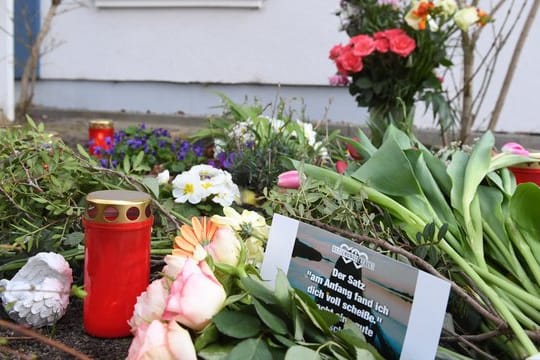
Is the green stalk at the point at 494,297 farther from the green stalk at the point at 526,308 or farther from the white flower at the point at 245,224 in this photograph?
the white flower at the point at 245,224

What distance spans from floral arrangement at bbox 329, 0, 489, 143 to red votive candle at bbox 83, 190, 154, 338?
79.4 inches

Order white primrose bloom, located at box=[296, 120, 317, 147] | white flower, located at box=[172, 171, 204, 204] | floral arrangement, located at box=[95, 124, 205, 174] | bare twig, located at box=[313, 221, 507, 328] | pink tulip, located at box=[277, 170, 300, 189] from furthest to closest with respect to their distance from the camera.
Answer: floral arrangement, located at box=[95, 124, 205, 174] → white primrose bloom, located at box=[296, 120, 317, 147] → white flower, located at box=[172, 171, 204, 204] → pink tulip, located at box=[277, 170, 300, 189] → bare twig, located at box=[313, 221, 507, 328]

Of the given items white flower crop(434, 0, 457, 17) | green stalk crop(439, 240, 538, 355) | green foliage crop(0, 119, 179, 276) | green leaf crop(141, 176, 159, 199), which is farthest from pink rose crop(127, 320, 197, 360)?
white flower crop(434, 0, 457, 17)

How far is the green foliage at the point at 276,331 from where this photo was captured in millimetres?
994

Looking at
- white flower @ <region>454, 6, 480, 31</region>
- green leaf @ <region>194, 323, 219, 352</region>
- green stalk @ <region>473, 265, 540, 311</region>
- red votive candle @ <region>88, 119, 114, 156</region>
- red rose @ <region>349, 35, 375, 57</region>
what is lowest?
red votive candle @ <region>88, 119, 114, 156</region>

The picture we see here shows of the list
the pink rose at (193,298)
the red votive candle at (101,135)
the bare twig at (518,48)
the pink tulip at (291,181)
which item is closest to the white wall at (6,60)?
the red votive candle at (101,135)

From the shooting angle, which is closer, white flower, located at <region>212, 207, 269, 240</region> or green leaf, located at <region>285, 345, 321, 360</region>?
green leaf, located at <region>285, 345, 321, 360</region>

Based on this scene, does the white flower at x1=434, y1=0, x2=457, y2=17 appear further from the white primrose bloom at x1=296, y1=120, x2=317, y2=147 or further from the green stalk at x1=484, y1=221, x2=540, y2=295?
the green stalk at x1=484, y1=221, x2=540, y2=295

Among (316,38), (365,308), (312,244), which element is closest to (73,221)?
(312,244)

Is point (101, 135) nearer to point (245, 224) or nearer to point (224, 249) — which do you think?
point (245, 224)

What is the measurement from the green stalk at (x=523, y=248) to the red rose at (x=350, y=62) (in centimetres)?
206

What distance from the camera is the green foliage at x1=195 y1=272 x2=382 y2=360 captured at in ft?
3.26

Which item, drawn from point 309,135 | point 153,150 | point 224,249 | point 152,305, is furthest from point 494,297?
point 153,150

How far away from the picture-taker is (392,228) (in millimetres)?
1333
